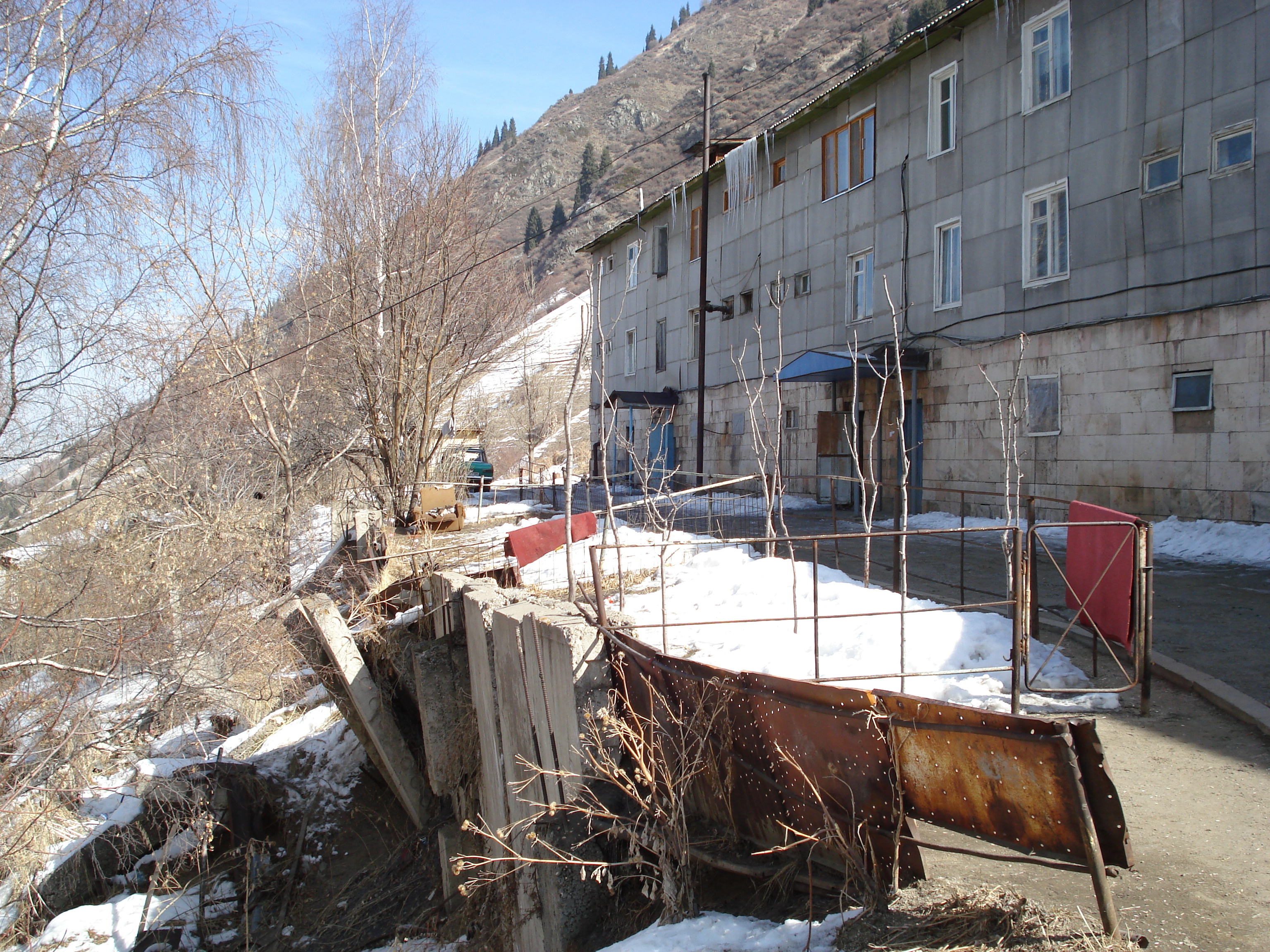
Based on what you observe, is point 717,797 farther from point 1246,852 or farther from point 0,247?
point 0,247

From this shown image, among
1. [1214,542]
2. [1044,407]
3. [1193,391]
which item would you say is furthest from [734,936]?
[1044,407]

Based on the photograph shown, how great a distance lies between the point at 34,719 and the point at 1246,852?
865 centimetres

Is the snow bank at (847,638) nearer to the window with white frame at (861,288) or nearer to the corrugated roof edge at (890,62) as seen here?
the window with white frame at (861,288)

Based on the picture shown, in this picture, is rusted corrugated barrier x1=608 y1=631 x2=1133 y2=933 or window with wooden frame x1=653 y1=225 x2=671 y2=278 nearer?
rusted corrugated barrier x1=608 y1=631 x2=1133 y2=933

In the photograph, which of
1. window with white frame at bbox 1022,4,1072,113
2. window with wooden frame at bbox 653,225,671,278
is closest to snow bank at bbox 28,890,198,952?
window with white frame at bbox 1022,4,1072,113

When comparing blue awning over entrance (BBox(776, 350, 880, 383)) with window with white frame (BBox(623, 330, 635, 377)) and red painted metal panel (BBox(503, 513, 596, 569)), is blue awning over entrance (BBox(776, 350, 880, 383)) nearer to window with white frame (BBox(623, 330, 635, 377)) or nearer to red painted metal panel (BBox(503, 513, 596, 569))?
red painted metal panel (BBox(503, 513, 596, 569))

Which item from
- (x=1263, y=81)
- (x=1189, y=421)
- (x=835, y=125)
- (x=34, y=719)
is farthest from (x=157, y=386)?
(x=835, y=125)

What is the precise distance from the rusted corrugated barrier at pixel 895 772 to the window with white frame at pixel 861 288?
15374 mm

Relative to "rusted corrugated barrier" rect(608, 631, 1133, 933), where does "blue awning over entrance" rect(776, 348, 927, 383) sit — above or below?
above

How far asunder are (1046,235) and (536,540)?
10.9 metres

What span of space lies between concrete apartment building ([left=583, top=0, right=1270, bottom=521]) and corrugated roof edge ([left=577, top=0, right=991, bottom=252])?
2.1 inches

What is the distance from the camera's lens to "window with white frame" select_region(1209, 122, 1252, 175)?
442 inches

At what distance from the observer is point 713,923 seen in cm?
379

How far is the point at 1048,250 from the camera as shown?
14.0 metres
